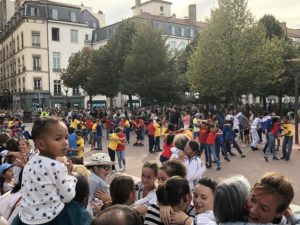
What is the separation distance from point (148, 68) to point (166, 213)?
30713mm

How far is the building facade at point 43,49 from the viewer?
5194 cm

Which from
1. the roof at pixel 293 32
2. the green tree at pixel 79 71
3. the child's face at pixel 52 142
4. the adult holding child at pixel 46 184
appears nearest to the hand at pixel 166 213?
the adult holding child at pixel 46 184

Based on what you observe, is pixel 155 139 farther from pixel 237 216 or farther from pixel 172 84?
pixel 172 84

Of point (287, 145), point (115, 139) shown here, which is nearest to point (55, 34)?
point (115, 139)

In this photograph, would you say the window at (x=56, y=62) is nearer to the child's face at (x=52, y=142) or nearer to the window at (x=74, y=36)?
the window at (x=74, y=36)

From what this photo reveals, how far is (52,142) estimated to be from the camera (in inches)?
111

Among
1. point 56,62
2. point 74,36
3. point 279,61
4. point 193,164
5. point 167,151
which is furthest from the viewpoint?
point 74,36

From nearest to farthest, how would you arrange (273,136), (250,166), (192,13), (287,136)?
(250,166) < (287,136) < (273,136) < (192,13)

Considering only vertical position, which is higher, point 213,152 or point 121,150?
point 121,150

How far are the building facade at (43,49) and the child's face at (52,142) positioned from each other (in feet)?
157

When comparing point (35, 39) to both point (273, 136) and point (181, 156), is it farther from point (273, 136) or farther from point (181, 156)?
point (181, 156)

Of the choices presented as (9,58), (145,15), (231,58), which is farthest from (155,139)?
(9,58)

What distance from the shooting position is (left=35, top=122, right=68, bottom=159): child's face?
281 cm

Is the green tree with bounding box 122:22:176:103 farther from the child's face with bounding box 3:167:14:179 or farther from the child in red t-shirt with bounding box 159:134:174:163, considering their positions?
the child's face with bounding box 3:167:14:179
